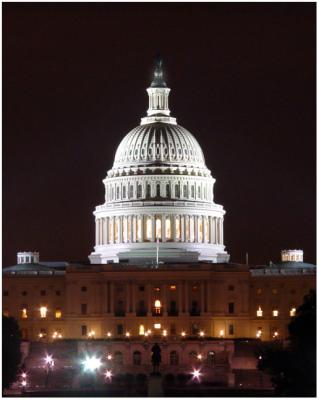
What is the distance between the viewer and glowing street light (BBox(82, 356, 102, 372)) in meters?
185

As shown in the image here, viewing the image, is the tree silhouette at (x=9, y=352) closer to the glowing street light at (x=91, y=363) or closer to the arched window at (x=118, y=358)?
the glowing street light at (x=91, y=363)

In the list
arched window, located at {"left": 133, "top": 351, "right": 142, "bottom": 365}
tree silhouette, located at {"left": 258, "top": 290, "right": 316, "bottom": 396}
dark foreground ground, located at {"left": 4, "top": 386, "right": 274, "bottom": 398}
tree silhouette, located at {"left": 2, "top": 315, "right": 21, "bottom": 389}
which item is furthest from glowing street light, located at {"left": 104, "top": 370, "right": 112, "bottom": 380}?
tree silhouette, located at {"left": 258, "top": 290, "right": 316, "bottom": 396}

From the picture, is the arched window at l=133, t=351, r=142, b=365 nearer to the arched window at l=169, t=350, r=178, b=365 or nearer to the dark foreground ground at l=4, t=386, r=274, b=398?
the arched window at l=169, t=350, r=178, b=365

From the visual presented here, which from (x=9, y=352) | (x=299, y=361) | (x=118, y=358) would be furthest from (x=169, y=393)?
(x=118, y=358)

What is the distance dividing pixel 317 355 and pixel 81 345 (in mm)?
65408

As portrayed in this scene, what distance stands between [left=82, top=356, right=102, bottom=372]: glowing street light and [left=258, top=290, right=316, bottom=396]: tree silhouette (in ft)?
62.1

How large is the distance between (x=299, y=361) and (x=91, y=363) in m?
44.3

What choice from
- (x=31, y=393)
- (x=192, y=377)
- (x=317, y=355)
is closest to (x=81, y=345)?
(x=192, y=377)

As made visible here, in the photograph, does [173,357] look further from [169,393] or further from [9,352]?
[169,393]

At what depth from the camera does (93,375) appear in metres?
180

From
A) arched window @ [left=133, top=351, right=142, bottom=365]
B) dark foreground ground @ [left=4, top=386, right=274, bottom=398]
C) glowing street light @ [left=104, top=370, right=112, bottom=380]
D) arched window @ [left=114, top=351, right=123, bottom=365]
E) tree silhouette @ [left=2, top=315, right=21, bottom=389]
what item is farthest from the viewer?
arched window @ [left=133, top=351, right=142, bottom=365]

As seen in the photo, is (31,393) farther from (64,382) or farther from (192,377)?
(192,377)

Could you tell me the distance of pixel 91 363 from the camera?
189 m

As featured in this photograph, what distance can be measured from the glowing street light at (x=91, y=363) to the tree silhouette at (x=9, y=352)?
7702 millimetres
